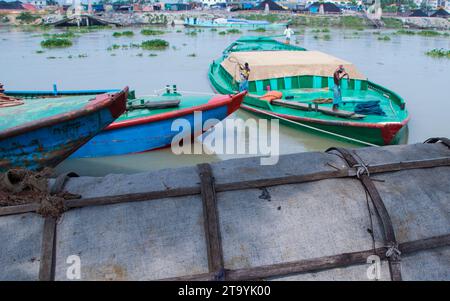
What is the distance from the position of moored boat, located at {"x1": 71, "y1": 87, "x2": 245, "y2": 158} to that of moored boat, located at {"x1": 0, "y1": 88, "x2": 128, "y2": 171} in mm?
1651

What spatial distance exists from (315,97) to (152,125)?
5.06 meters

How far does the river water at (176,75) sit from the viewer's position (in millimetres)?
8624

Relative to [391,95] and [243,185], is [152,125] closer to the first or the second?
[243,185]

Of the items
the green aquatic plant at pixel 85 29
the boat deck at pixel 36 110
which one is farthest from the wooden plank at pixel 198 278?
the green aquatic plant at pixel 85 29

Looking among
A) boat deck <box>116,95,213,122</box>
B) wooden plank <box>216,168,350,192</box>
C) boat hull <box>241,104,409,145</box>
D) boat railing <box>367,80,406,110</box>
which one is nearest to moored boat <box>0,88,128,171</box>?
boat deck <box>116,95,213,122</box>

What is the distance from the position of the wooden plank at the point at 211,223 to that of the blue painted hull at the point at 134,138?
6037mm

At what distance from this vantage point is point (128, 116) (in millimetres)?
8211

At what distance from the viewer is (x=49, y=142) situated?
5.72 metres

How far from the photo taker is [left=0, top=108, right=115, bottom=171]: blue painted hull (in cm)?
551

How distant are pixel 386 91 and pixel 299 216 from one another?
10.3 metres

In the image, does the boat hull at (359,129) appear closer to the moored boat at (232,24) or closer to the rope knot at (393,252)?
the rope knot at (393,252)

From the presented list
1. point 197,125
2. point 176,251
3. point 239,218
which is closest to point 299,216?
point 239,218
